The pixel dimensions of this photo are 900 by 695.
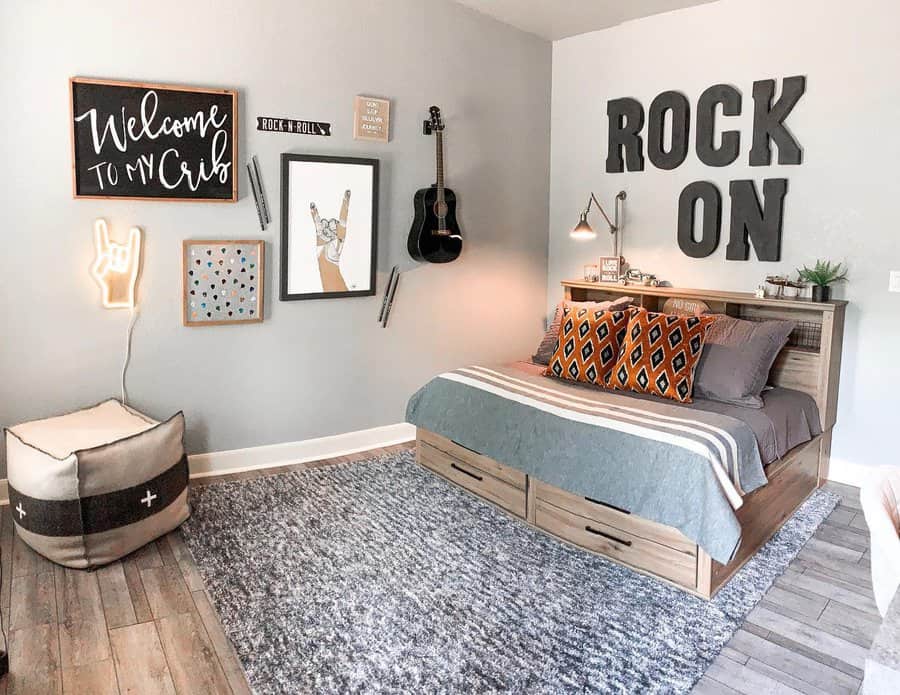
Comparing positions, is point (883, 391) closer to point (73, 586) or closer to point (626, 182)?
point (626, 182)

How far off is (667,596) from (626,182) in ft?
8.92

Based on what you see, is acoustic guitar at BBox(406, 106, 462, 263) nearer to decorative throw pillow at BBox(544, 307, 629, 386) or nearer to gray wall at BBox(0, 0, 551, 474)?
gray wall at BBox(0, 0, 551, 474)

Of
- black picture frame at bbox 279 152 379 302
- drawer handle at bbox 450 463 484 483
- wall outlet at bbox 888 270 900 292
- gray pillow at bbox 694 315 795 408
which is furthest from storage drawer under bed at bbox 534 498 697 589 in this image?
wall outlet at bbox 888 270 900 292

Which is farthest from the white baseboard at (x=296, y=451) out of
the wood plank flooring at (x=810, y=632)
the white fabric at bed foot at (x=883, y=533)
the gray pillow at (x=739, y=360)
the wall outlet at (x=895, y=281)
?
the white fabric at bed foot at (x=883, y=533)

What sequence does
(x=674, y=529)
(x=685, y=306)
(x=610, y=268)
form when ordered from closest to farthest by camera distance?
(x=674, y=529), (x=685, y=306), (x=610, y=268)

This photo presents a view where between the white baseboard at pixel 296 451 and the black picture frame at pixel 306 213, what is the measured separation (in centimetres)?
82

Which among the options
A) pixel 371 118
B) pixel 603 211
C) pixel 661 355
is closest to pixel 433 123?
pixel 371 118

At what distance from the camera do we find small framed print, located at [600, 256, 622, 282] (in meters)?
4.66

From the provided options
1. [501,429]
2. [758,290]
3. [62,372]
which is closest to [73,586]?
[62,372]

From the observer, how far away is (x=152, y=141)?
3523 mm

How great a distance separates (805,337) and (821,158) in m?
0.91

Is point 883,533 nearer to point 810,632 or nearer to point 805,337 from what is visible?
point 810,632

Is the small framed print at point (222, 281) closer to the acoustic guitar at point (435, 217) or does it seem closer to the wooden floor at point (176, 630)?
the acoustic guitar at point (435, 217)

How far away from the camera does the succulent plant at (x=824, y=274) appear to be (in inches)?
146
